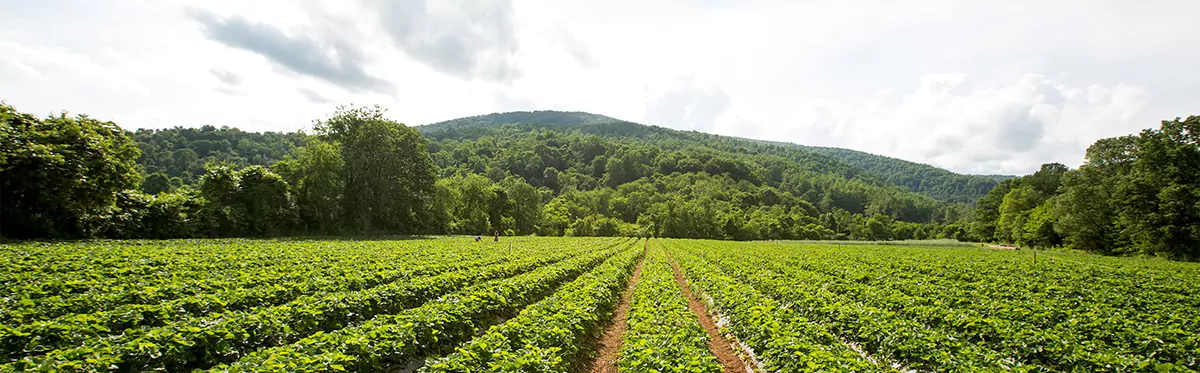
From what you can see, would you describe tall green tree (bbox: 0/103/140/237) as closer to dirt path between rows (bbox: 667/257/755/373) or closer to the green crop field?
the green crop field

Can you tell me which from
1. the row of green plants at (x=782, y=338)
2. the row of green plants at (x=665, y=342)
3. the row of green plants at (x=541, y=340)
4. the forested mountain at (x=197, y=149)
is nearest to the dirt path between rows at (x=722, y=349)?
the row of green plants at (x=782, y=338)

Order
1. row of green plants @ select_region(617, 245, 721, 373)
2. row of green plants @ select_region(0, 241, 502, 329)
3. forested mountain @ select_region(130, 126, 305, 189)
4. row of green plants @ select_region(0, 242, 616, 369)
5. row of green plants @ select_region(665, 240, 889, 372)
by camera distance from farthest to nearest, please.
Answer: forested mountain @ select_region(130, 126, 305, 189)
row of green plants @ select_region(0, 241, 502, 329)
row of green plants @ select_region(665, 240, 889, 372)
row of green plants @ select_region(617, 245, 721, 373)
row of green plants @ select_region(0, 242, 616, 369)

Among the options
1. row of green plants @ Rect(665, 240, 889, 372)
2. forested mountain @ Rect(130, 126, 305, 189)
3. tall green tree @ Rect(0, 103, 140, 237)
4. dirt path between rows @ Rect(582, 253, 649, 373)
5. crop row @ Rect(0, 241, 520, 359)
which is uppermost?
forested mountain @ Rect(130, 126, 305, 189)

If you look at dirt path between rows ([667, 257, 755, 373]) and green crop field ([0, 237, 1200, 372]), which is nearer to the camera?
green crop field ([0, 237, 1200, 372])

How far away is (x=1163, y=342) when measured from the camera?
8.88 m

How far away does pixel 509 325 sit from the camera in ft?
30.0

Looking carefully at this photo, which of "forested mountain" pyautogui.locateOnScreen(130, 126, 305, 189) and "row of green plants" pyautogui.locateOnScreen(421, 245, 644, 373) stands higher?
"forested mountain" pyautogui.locateOnScreen(130, 126, 305, 189)

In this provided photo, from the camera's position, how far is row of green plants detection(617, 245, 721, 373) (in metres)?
7.03

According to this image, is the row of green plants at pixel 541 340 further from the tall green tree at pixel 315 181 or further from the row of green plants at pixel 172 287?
the tall green tree at pixel 315 181

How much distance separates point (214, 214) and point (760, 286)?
37748mm


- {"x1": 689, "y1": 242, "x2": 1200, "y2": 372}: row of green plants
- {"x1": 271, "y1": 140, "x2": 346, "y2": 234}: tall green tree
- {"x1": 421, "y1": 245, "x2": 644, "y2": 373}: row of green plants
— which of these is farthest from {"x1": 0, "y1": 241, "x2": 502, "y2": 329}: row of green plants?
{"x1": 271, "y1": 140, "x2": 346, "y2": 234}: tall green tree

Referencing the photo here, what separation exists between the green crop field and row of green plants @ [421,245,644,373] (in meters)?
0.05

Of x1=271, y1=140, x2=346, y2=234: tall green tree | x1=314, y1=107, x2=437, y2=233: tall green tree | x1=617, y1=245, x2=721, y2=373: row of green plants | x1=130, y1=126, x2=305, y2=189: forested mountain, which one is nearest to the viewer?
x1=617, y1=245, x2=721, y2=373: row of green plants

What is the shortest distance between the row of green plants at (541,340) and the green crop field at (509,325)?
0.16ft
